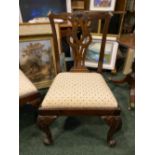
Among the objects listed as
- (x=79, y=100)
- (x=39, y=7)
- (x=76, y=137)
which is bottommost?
(x=76, y=137)

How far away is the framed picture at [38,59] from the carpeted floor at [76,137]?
0.41m

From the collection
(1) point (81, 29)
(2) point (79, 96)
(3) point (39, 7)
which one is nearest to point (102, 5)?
(3) point (39, 7)

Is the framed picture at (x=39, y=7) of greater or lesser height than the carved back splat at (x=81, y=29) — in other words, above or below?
above

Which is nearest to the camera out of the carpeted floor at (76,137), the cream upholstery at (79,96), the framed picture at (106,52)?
the cream upholstery at (79,96)

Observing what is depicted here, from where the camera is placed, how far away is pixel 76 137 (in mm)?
1395

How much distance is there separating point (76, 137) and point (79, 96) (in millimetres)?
484

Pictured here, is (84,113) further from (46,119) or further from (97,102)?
(46,119)

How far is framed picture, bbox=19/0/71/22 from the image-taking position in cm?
190

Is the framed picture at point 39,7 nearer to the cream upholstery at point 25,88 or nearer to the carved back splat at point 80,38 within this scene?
the carved back splat at point 80,38

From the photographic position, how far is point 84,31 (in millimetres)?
1319

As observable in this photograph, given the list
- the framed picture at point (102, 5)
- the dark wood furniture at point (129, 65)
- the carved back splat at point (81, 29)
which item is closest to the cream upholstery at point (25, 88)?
the carved back splat at point (81, 29)

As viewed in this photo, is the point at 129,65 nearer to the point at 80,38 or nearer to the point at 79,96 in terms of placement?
the point at 80,38

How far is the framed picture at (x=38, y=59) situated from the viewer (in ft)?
5.72
